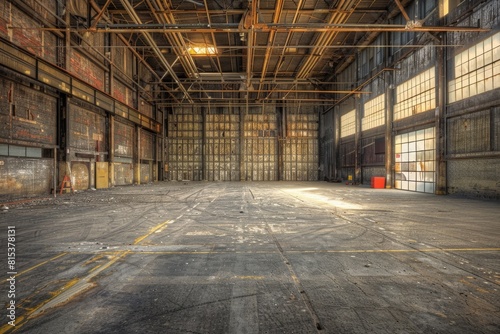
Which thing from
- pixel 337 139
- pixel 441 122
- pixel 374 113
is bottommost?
pixel 441 122

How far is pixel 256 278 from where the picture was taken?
297 centimetres

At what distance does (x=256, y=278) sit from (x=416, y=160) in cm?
1570

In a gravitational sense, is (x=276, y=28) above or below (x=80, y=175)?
above

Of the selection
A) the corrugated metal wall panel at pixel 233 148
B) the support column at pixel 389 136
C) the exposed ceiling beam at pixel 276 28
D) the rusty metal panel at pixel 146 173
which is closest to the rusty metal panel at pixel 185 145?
the corrugated metal wall panel at pixel 233 148

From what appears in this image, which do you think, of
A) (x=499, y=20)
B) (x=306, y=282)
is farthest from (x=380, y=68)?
(x=306, y=282)

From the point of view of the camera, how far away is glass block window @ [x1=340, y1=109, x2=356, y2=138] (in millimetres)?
22609

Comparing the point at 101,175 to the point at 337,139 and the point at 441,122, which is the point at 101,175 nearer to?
the point at 441,122

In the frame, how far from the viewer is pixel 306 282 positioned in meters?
2.87

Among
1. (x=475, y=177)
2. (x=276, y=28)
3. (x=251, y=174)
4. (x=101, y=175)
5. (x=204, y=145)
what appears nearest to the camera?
(x=276, y=28)

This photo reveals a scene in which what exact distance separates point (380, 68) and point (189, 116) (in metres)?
19.6

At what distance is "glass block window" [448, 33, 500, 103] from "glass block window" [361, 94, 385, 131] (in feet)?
18.8

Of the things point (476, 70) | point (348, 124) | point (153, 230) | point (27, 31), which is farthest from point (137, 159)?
point (476, 70)

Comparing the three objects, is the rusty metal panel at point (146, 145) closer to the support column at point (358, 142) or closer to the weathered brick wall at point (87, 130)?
the weathered brick wall at point (87, 130)

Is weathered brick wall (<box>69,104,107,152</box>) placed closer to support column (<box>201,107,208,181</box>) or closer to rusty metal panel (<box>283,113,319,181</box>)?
support column (<box>201,107,208,181</box>)
